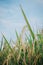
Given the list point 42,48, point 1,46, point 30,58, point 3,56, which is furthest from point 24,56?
point 1,46

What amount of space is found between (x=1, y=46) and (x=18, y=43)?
22.8 inches

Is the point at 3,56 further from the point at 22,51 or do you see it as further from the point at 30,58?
the point at 30,58

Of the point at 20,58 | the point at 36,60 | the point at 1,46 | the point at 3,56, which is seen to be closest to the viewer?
the point at 36,60

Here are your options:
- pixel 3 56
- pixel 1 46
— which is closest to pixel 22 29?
pixel 3 56

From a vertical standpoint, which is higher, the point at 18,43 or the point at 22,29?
the point at 22,29

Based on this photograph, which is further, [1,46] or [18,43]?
[1,46]

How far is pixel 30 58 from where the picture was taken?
1792 mm

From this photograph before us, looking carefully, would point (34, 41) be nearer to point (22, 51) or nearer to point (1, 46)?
point (22, 51)

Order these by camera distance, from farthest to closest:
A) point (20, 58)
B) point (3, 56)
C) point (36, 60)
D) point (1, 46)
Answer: point (1, 46), point (3, 56), point (20, 58), point (36, 60)

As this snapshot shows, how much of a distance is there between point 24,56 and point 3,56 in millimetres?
425

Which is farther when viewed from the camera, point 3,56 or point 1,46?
point 1,46

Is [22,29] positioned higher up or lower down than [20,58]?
higher up

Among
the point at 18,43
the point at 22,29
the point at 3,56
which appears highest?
the point at 22,29

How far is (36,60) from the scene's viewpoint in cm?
175
